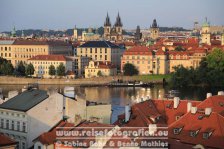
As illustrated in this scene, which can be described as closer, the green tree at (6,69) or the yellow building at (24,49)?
the green tree at (6,69)

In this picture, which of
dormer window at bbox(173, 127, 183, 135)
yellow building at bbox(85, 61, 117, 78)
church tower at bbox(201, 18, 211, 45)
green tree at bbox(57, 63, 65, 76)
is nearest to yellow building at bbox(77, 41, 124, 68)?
yellow building at bbox(85, 61, 117, 78)

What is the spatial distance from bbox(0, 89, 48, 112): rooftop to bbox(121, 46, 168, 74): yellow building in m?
44.6

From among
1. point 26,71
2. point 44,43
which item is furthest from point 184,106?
point 44,43

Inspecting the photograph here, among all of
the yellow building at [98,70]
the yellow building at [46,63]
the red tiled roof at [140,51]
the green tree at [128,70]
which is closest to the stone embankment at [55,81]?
the yellow building at [98,70]

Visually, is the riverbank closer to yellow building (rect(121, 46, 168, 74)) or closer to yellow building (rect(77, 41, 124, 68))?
yellow building (rect(121, 46, 168, 74))

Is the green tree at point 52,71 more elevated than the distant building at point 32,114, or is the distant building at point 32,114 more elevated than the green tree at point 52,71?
the distant building at point 32,114

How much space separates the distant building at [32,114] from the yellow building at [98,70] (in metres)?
41.5

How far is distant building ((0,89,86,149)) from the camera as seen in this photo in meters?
12.7

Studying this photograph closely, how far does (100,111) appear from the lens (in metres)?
15.1

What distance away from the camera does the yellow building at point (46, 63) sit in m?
57.0

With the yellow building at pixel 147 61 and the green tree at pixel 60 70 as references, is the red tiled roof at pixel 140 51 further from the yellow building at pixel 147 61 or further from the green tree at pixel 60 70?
the green tree at pixel 60 70

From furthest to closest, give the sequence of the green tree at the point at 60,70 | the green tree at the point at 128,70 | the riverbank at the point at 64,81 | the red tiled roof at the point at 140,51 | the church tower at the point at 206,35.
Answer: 1. the church tower at the point at 206,35
2. the red tiled roof at the point at 140,51
3. the green tree at the point at 128,70
4. the green tree at the point at 60,70
5. the riverbank at the point at 64,81

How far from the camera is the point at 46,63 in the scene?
57469mm

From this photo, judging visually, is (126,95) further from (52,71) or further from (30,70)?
(30,70)
